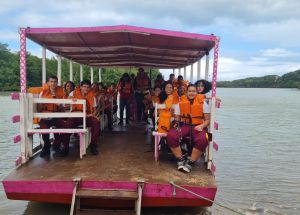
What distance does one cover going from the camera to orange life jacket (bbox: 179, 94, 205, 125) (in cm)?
576

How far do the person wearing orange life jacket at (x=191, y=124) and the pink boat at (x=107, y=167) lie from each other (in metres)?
0.16

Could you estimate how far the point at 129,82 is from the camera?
10.5 meters

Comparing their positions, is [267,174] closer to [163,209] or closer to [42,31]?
[163,209]

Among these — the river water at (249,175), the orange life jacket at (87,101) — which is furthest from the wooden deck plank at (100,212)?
the orange life jacket at (87,101)

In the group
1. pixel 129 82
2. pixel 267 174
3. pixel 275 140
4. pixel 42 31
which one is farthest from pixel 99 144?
pixel 275 140

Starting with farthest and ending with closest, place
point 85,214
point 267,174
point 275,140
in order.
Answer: point 275,140 < point 267,174 < point 85,214

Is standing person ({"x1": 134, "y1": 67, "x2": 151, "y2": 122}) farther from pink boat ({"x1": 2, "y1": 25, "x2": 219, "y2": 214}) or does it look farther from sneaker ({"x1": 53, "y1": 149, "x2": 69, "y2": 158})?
sneaker ({"x1": 53, "y1": 149, "x2": 69, "y2": 158})

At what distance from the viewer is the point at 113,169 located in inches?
213

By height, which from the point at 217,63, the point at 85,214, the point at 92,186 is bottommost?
the point at 85,214

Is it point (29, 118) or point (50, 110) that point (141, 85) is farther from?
point (29, 118)

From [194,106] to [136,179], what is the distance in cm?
164

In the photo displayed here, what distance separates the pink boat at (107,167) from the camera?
15.6 ft

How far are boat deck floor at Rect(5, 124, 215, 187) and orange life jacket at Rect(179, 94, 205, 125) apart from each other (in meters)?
0.79

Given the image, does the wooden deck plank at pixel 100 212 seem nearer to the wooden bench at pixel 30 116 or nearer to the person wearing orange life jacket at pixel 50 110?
the wooden bench at pixel 30 116
